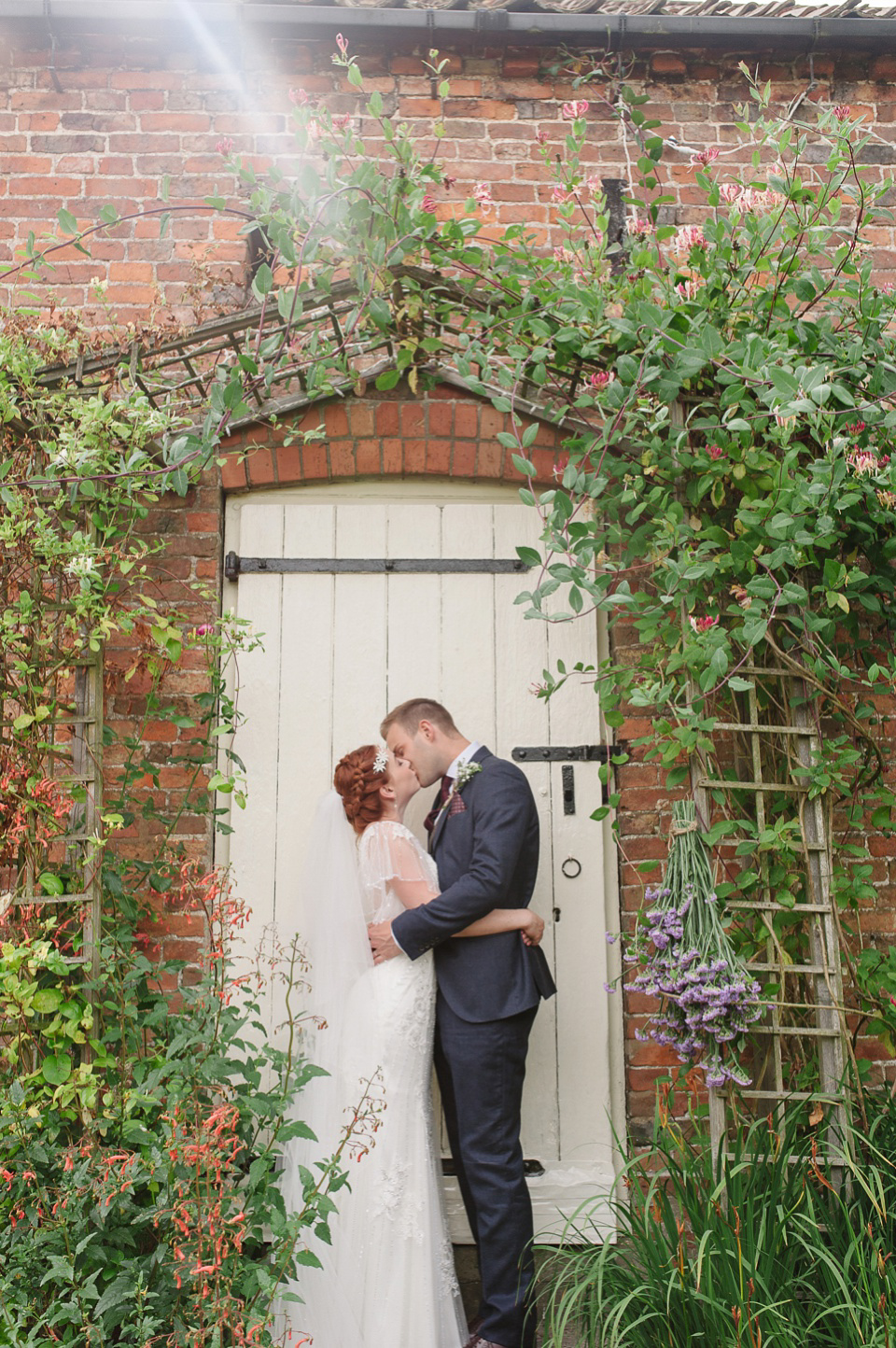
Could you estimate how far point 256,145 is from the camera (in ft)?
12.7

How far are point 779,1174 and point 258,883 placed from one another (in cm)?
172

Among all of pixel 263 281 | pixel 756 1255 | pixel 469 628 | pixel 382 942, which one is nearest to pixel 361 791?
pixel 382 942

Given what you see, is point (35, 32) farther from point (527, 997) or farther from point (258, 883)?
point (527, 997)

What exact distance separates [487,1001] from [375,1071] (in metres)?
0.38

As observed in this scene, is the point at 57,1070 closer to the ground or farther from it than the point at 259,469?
closer to the ground

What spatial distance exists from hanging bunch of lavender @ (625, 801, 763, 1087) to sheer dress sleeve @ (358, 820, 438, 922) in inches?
26.4

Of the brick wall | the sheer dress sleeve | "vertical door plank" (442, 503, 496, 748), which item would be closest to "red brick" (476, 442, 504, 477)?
the brick wall

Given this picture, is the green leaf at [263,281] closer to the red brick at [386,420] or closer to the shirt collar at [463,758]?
the red brick at [386,420]

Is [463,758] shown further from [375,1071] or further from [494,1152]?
[494,1152]

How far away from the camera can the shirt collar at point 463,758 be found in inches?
128

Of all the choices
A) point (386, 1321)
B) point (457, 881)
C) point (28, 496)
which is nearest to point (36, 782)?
point (28, 496)

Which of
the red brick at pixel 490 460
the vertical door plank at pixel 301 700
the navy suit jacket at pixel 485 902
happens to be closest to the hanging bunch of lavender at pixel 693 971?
the navy suit jacket at pixel 485 902

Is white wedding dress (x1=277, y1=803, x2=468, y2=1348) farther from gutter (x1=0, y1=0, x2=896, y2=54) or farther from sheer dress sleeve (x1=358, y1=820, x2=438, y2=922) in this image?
gutter (x1=0, y1=0, x2=896, y2=54)

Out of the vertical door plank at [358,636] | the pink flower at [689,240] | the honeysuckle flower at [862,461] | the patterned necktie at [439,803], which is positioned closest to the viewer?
the honeysuckle flower at [862,461]
